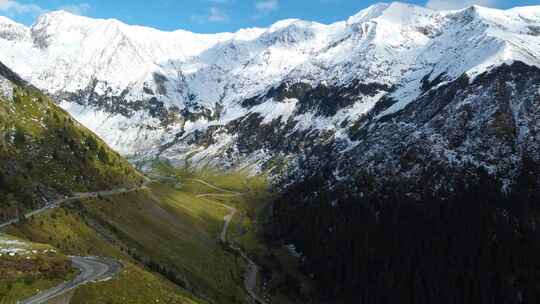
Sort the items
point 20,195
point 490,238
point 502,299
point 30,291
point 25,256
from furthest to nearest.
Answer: point 490,238
point 502,299
point 20,195
point 25,256
point 30,291

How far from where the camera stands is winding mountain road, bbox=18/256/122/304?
7756 centimetres

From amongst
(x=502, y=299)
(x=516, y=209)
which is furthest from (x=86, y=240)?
(x=516, y=209)

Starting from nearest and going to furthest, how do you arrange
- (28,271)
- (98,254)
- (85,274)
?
1. (28,271)
2. (85,274)
3. (98,254)

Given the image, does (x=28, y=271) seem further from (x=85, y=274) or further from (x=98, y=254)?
(x=98, y=254)

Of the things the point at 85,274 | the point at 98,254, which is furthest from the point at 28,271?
the point at 98,254

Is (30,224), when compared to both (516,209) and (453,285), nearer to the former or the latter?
(453,285)

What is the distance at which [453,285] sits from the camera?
178m

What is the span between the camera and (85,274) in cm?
8981

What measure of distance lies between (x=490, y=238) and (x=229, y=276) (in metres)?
92.7

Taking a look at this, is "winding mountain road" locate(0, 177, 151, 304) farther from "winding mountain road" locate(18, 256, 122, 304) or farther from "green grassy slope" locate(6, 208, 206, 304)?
"green grassy slope" locate(6, 208, 206, 304)

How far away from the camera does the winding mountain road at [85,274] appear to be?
7756 centimetres

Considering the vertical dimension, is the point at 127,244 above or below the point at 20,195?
below

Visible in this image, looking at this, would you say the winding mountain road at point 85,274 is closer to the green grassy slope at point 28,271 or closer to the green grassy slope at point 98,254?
the green grassy slope at point 28,271

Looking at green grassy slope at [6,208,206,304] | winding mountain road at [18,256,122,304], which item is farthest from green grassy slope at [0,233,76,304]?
green grassy slope at [6,208,206,304]
